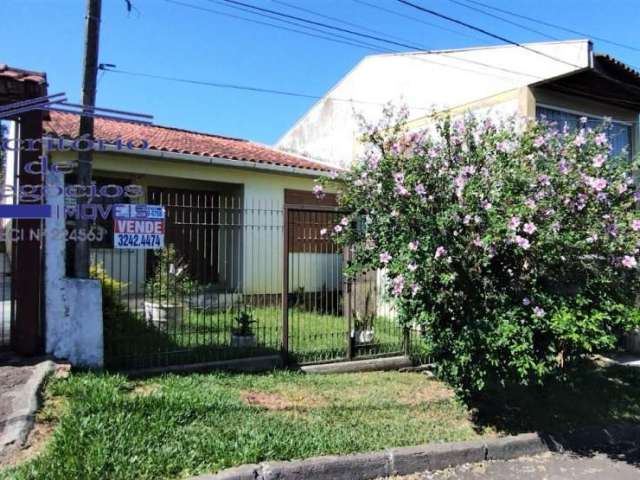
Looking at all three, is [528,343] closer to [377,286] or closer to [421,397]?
[421,397]

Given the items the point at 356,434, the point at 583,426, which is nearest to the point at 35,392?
the point at 356,434

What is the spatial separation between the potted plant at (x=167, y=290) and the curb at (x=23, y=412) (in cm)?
201

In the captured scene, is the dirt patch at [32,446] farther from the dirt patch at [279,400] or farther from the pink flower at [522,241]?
the pink flower at [522,241]

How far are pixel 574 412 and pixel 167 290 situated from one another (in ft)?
16.7

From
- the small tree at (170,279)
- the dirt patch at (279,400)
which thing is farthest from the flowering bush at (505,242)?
the small tree at (170,279)

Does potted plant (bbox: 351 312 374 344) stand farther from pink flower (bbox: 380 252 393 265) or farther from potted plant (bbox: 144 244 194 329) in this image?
potted plant (bbox: 144 244 194 329)

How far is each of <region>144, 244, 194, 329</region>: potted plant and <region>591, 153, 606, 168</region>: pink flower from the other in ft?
16.7

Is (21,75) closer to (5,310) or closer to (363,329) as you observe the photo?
(5,310)

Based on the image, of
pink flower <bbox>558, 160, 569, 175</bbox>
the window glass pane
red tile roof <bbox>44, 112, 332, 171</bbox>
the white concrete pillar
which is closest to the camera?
pink flower <bbox>558, 160, 569, 175</bbox>

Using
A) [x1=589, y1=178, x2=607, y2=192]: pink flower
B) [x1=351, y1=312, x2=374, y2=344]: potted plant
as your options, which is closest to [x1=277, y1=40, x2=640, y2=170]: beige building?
[x1=351, y1=312, x2=374, y2=344]: potted plant

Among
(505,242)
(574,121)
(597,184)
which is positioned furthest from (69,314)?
(574,121)

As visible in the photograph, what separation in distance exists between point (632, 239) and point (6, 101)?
6.40m

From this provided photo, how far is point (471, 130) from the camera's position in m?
5.15

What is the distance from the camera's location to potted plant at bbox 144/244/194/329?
692cm
